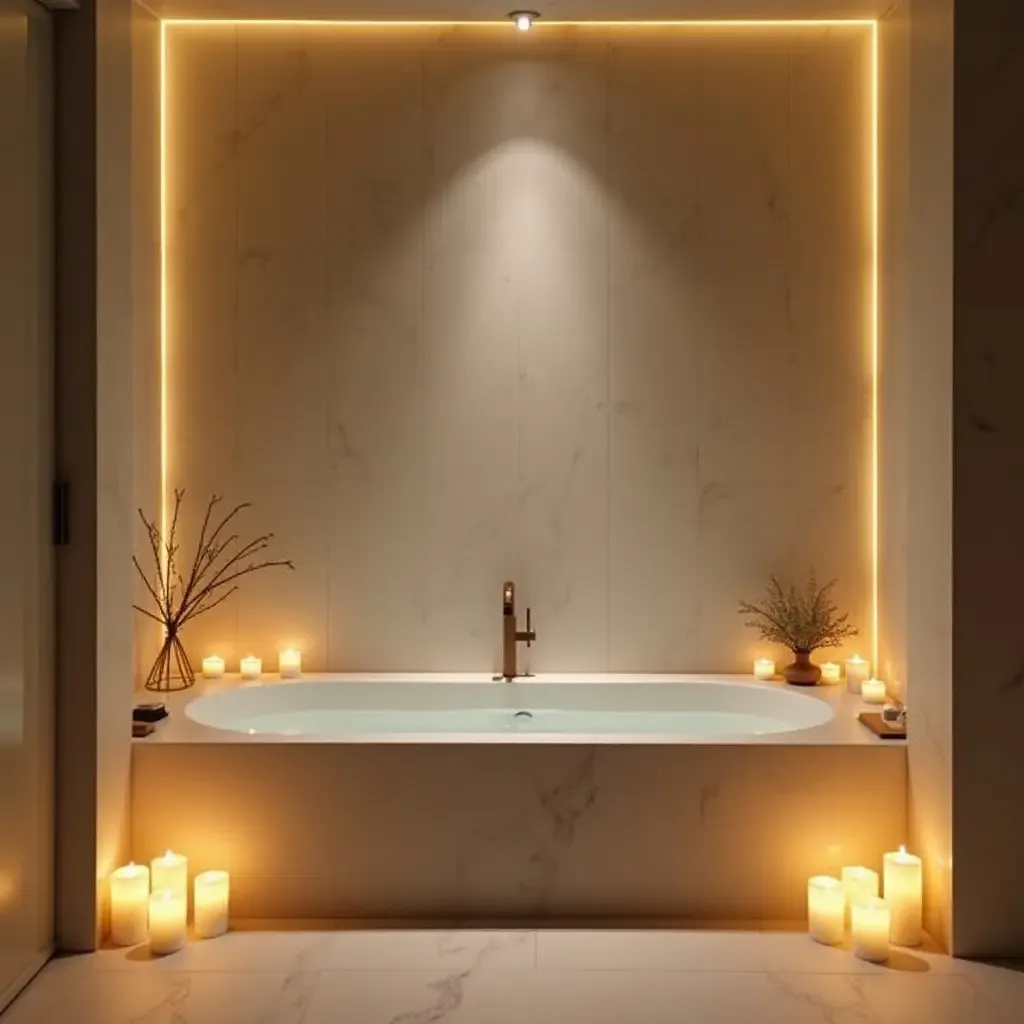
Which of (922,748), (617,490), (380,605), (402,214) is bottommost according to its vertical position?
(922,748)

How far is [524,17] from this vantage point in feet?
11.1

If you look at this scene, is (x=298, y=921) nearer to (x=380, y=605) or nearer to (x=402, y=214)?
(x=380, y=605)

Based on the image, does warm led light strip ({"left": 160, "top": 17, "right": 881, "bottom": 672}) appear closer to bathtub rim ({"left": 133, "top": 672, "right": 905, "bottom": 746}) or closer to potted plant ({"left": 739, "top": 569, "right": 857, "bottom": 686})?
potted plant ({"left": 739, "top": 569, "right": 857, "bottom": 686})

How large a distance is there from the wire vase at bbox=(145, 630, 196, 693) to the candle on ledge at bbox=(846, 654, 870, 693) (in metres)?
1.90

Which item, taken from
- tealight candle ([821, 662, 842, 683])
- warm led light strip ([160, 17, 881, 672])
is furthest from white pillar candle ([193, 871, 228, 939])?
tealight candle ([821, 662, 842, 683])

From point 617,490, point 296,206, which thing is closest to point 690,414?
point 617,490

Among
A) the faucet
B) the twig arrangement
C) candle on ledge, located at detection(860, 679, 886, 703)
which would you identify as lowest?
candle on ledge, located at detection(860, 679, 886, 703)

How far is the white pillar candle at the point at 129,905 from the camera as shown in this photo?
268cm

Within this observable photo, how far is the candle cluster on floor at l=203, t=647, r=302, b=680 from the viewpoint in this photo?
3566mm

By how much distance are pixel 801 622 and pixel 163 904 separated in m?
1.92

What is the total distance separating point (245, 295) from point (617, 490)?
1265 mm

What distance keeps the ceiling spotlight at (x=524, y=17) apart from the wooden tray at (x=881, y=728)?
2.11 metres

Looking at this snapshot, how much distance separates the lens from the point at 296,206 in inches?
143

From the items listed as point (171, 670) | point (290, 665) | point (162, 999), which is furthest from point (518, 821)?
point (171, 670)
